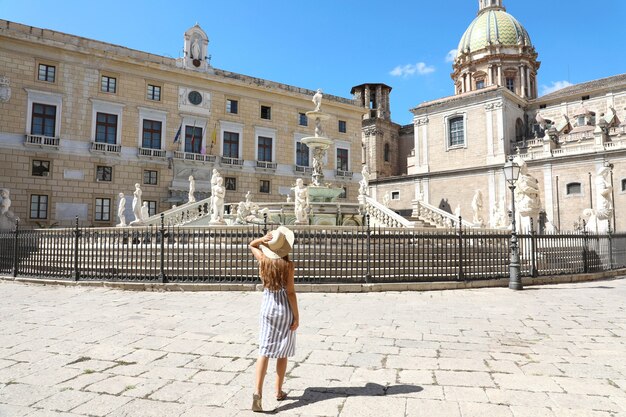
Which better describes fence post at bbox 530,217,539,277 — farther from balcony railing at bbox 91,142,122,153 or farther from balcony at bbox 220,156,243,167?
balcony railing at bbox 91,142,122,153

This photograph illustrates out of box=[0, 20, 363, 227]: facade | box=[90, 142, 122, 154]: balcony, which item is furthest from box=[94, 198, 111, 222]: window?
box=[90, 142, 122, 154]: balcony

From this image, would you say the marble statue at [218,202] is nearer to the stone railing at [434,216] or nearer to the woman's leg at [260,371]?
the stone railing at [434,216]

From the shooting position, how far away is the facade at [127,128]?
23094 millimetres

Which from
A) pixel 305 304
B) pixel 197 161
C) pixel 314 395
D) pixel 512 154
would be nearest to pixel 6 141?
pixel 197 161

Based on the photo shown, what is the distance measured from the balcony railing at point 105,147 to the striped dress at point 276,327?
25419 mm

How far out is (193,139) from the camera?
1122 inches

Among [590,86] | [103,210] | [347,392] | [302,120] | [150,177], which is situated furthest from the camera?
[590,86]

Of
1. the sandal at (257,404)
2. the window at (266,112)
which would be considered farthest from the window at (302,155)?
the sandal at (257,404)

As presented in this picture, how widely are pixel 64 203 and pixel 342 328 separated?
2349 centimetres

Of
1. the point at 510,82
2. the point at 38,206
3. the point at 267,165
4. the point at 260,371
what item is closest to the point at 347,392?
the point at 260,371

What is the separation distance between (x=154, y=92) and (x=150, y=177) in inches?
233

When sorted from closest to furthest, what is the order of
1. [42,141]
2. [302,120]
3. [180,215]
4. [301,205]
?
[301,205], [180,215], [42,141], [302,120]

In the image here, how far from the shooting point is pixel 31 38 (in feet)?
75.9

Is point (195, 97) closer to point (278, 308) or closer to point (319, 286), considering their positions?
point (319, 286)
